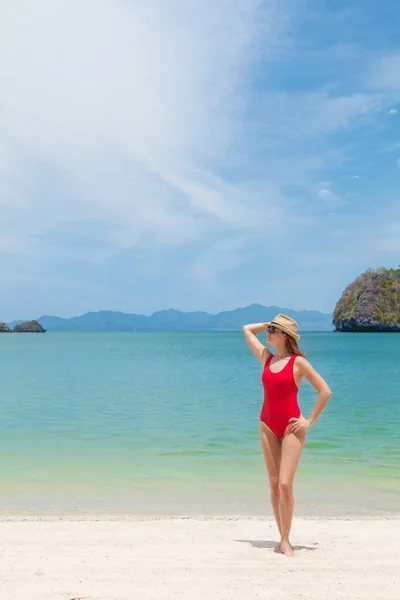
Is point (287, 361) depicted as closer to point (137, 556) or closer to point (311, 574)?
point (311, 574)

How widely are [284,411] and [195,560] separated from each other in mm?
1855

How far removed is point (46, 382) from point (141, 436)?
68.4 feet

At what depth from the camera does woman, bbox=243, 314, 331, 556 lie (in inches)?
257

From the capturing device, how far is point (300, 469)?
13.8m

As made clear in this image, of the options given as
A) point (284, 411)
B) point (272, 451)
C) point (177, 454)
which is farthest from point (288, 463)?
point (177, 454)

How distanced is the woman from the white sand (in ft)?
2.22

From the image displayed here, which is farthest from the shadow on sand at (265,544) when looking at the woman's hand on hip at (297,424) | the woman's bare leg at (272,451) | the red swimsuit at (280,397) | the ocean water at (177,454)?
the ocean water at (177,454)

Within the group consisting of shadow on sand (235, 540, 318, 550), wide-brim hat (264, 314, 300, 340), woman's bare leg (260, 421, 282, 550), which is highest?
wide-brim hat (264, 314, 300, 340)

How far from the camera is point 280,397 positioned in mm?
6551

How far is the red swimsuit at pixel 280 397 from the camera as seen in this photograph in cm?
652

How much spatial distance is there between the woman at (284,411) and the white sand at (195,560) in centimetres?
68

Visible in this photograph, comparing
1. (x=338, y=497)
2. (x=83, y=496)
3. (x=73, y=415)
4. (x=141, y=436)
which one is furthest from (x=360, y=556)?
(x=73, y=415)

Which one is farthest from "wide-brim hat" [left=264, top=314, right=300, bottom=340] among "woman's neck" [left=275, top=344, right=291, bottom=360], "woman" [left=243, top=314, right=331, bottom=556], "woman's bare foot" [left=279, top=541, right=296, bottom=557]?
"woman's bare foot" [left=279, top=541, right=296, bottom=557]

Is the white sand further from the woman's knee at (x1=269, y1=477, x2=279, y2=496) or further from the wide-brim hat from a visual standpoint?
the wide-brim hat
